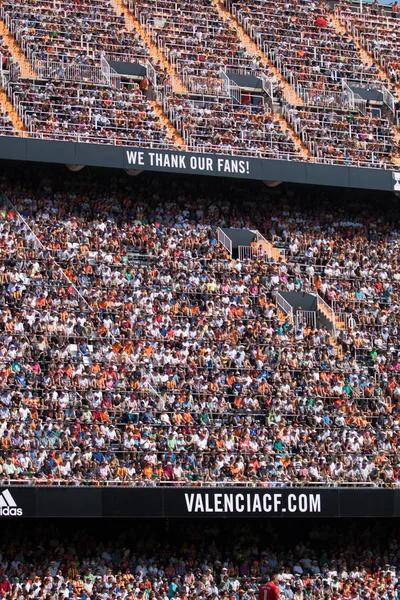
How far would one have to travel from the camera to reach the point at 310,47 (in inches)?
1837

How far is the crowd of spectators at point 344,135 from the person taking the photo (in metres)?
42.3

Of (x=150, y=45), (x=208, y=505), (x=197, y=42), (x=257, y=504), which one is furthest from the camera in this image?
(x=197, y=42)

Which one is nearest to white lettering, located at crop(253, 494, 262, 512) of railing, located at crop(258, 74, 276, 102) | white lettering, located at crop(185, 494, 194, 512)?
white lettering, located at crop(185, 494, 194, 512)

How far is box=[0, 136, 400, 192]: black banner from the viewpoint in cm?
3759

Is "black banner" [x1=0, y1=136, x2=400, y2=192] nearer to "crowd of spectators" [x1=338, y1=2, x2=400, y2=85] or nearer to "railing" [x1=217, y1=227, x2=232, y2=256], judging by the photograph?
"railing" [x1=217, y1=227, x2=232, y2=256]

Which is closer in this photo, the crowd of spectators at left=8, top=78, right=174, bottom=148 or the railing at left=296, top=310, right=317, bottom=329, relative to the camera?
the railing at left=296, top=310, right=317, bottom=329

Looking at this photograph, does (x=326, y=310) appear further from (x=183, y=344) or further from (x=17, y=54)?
(x=17, y=54)

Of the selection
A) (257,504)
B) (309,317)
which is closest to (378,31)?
(309,317)

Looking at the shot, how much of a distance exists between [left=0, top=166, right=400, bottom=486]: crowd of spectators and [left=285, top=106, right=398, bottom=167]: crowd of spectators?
6.51 feet

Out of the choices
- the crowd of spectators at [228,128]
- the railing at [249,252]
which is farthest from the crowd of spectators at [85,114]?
the railing at [249,252]

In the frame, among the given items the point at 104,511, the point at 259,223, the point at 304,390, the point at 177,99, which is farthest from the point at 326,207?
the point at 104,511

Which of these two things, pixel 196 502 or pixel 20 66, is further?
pixel 20 66

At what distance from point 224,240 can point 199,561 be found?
10961 millimetres

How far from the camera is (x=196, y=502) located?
30422mm
